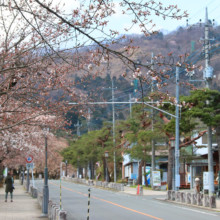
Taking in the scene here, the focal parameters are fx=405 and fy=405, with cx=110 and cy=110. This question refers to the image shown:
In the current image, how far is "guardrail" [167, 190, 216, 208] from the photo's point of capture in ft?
71.4

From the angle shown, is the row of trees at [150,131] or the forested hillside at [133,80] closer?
the forested hillside at [133,80]

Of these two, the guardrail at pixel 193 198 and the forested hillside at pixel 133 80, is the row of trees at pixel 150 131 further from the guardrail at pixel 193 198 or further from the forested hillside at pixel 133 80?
the guardrail at pixel 193 198

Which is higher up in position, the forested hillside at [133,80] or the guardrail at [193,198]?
the forested hillside at [133,80]

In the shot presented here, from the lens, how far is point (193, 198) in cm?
2392

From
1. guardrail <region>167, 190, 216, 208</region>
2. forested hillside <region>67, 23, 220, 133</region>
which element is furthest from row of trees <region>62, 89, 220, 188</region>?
guardrail <region>167, 190, 216, 208</region>

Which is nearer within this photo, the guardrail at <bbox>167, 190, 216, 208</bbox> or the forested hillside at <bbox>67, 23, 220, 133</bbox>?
the forested hillside at <bbox>67, 23, 220, 133</bbox>

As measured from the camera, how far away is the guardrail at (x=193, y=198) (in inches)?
857

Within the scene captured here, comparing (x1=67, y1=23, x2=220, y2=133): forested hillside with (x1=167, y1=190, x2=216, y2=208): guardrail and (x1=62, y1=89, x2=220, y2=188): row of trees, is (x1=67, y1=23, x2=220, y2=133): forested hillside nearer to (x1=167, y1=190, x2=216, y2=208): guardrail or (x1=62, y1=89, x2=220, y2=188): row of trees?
(x1=62, y1=89, x2=220, y2=188): row of trees

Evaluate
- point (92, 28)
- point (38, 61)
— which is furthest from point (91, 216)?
point (92, 28)

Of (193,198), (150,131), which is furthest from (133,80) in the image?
(150,131)

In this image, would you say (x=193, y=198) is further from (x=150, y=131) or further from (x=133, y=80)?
(x=133, y=80)

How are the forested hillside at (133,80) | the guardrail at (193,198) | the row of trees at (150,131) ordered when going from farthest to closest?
the row of trees at (150,131)
the guardrail at (193,198)
the forested hillside at (133,80)

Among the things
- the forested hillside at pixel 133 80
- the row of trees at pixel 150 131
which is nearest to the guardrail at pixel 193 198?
the row of trees at pixel 150 131

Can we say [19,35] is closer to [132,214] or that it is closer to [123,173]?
[132,214]
